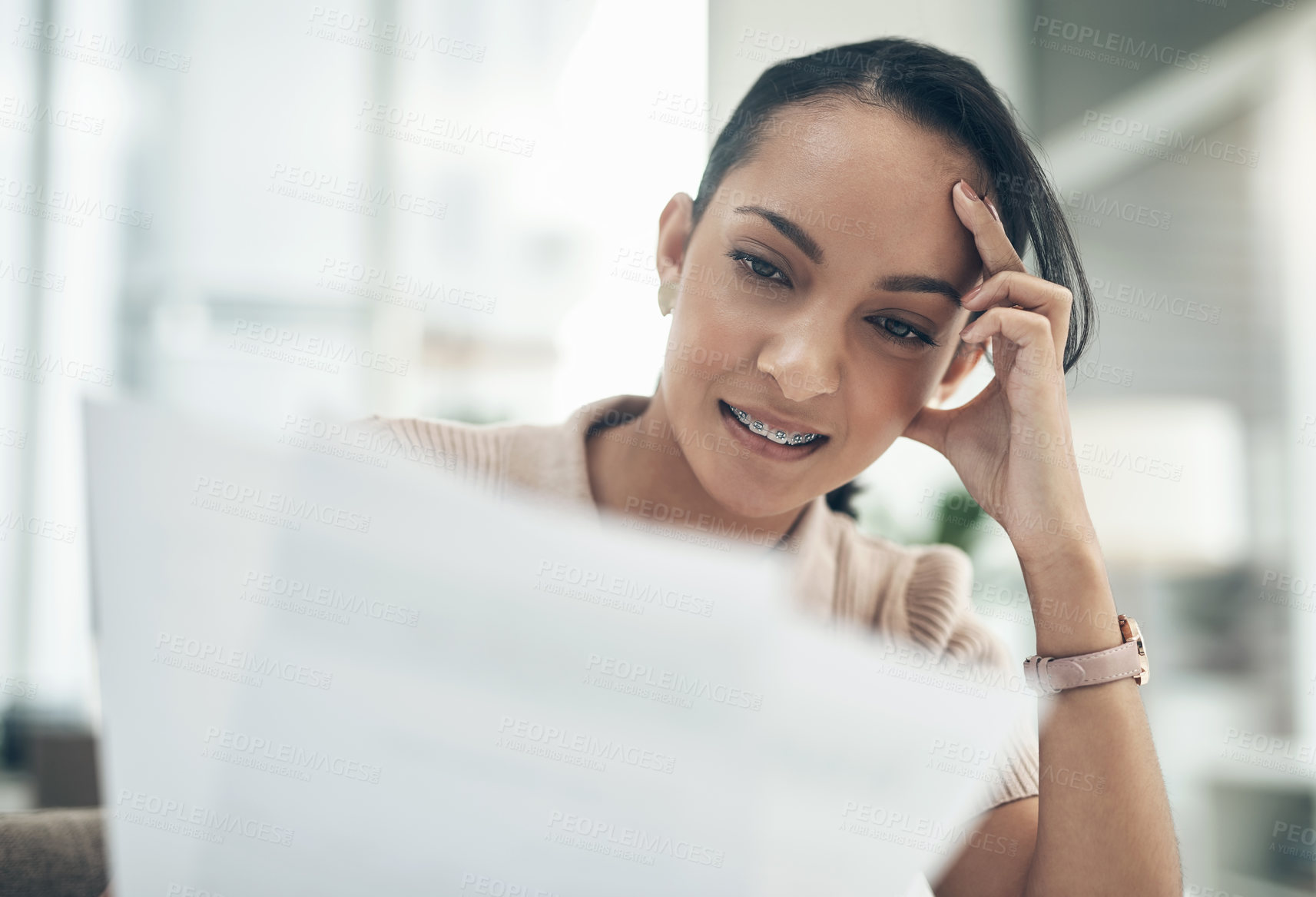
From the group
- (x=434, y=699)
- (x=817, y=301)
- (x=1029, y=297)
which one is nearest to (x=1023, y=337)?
(x=1029, y=297)

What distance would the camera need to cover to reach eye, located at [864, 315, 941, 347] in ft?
2.48

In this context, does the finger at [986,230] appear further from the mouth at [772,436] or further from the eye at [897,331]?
the mouth at [772,436]

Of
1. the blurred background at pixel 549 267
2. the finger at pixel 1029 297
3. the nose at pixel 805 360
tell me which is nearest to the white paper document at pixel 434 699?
the nose at pixel 805 360

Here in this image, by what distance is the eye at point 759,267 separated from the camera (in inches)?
29.6

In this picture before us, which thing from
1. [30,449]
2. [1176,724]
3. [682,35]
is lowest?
[1176,724]

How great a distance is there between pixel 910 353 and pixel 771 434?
132mm

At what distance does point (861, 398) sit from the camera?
0.78 m

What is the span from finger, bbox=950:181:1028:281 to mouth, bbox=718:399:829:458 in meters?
0.20

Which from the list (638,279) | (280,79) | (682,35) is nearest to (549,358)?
(638,279)

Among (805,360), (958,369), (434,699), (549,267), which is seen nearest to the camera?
(434,699)

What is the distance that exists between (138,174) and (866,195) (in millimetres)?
1921

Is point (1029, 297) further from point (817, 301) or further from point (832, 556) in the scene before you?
point (832, 556)

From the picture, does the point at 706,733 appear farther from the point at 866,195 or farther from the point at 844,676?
the point at 866,195

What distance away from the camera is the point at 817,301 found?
2.42ft
